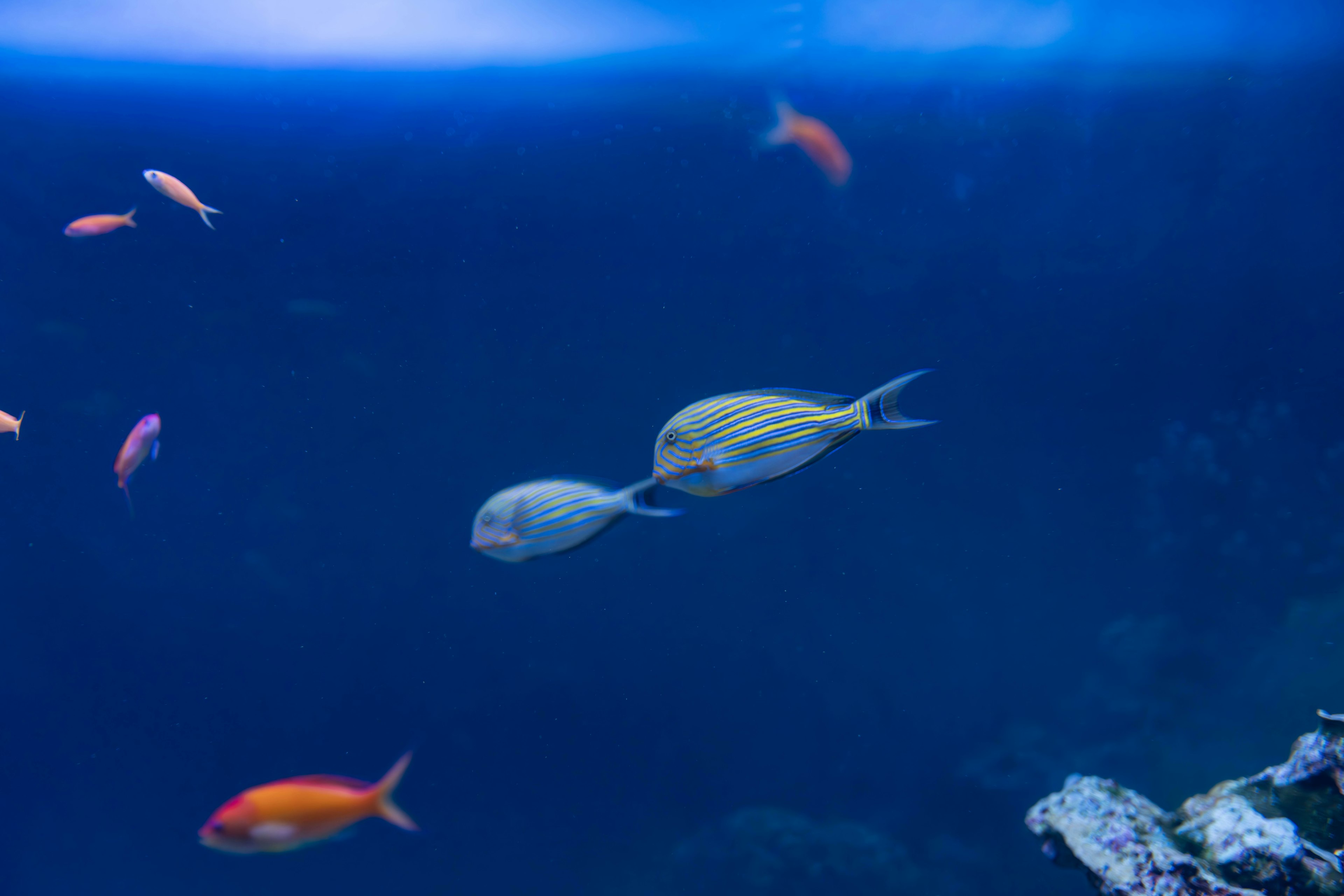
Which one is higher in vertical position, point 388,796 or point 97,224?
point 97,224

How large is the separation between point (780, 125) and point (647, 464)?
2.63 m

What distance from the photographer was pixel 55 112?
4.35 m

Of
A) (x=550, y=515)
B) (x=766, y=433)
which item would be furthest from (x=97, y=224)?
(x=766, y=433)

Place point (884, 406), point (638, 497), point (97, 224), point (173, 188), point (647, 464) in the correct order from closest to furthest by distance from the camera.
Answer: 1. point (884, 406)
2. point (638, 497)
3. point (173, 188)
4. point (97, 224)
5. point (647, 464)

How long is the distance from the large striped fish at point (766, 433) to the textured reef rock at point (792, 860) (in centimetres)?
459

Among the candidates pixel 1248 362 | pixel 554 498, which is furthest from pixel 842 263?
pixel 1248 362

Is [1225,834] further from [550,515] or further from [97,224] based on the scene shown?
[97,224]

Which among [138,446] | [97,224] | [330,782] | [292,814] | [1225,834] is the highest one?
[1225,834]

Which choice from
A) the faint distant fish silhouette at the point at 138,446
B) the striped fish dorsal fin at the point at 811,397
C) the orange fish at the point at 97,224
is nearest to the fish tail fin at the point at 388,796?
the striped fish dorsal fin at the point at 811,397

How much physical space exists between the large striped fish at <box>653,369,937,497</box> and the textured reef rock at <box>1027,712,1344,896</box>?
252cm

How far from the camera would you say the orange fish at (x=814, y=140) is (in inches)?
159

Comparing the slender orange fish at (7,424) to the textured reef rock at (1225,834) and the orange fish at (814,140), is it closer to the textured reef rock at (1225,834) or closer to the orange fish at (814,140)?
the orange fish at (814,140)

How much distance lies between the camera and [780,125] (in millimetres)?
4242

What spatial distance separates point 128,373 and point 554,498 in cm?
453
